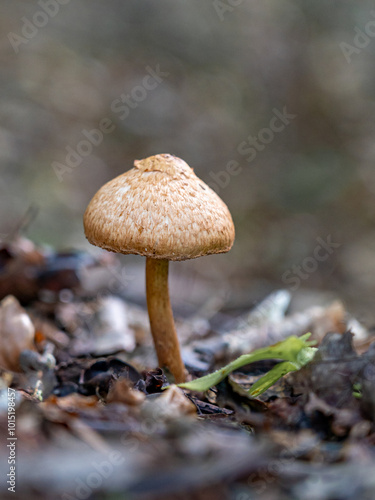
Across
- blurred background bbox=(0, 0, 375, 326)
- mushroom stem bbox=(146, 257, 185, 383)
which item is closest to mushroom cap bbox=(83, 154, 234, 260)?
mushroom stem bbox=(146, 257, 185, 383)

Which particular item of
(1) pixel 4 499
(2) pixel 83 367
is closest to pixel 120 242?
(2) pixel 83 367

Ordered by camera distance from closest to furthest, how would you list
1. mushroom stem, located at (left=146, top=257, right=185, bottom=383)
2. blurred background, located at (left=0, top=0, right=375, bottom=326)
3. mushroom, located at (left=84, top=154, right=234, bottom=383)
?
mushroom, located at (left=84, top=154, right=234, bottom=383)
mushroom stem, located at (left=146, top=257, right=185, bottom=383)
blurred background, located at (left=0, top=0, right=375, bottom=326)

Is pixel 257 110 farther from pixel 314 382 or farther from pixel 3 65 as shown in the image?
pixel 314 382

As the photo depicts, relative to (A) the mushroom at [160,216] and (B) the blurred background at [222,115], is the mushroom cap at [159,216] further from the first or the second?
(B) the blurred background at [222,115]

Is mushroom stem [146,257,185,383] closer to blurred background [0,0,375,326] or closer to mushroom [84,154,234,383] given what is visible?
mushroom [84,154,234,383]

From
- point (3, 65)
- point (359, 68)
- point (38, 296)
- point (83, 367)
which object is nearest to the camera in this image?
point (83, 367)

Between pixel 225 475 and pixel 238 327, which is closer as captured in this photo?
pixel 225 475

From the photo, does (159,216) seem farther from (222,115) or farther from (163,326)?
(222,115)
